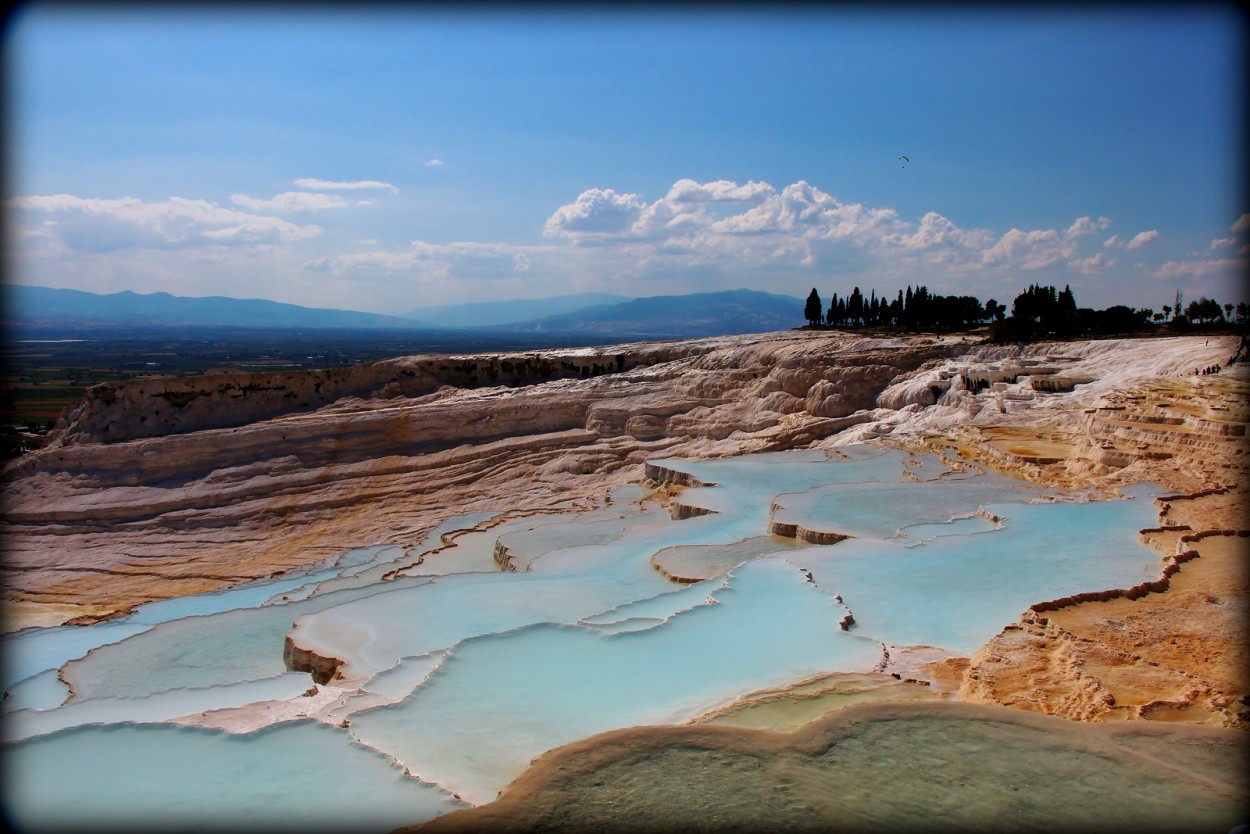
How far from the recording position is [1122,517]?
32.1ft

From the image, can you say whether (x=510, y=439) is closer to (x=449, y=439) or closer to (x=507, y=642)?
(x=449, y=439)

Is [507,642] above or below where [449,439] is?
below

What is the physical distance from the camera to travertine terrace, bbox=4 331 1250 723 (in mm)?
12680

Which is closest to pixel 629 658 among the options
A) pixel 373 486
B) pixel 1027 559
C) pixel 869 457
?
pixel 1027 559

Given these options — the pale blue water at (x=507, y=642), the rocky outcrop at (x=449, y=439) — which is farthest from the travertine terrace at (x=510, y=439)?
the pale blue water at (x=507, y=642)

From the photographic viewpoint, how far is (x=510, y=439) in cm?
1983

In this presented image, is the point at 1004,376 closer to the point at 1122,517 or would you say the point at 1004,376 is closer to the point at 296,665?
the point at 1122,517

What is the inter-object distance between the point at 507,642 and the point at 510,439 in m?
13.5

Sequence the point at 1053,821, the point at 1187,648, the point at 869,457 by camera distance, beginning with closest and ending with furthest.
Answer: the point at 1053,821
the point at 1187,648
the point at 869,457

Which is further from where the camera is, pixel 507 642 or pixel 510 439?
pixel 510 439

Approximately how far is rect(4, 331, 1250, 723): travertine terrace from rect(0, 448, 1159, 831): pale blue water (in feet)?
5.70

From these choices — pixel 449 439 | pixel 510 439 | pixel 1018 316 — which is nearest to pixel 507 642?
pixel 510 439

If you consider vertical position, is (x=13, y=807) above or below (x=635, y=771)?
below

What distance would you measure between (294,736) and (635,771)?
8.03 feet
